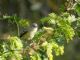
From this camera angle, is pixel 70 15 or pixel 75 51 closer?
pixel 70 15

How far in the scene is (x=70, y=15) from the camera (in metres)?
3.49

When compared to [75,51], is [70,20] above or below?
below

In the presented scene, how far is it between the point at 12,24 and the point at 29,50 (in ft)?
2.23

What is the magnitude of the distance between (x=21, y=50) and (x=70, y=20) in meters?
0.48

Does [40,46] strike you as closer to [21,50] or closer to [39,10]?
[21,50]

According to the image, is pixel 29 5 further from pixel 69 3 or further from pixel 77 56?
pixel 69 3

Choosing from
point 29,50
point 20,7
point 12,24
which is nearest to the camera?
point 29,50

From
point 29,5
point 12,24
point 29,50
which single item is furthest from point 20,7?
point 29,50

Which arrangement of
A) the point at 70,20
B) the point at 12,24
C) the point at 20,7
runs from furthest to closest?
the point at 20,7 < the point at 12,24 < the point at 70,20

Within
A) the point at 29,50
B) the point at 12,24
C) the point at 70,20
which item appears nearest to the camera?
the point at 29,50

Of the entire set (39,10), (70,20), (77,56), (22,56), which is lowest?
(22,56)

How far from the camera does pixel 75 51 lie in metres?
10.9

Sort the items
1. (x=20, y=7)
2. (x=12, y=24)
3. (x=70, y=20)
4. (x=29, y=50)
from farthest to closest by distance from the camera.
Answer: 1. (x=20, y=7)
2. (x=12, y=24)
3. (x=70, y=20)
4. (x=29, y=50)

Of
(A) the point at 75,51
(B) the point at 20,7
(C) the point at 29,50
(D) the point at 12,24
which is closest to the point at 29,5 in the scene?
(B) the point at 20,7
